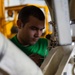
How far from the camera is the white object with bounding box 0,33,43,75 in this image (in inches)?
14.4

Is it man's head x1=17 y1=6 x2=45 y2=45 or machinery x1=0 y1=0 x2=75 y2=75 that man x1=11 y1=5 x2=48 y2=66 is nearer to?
man's head x1=17 y1=6 x2=45 y2=45

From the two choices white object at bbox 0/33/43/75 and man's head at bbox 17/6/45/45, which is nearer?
white object at bbox 0/33/43/75

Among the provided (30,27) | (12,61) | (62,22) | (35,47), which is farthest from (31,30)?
(12,61)

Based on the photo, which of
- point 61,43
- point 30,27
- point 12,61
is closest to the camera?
point 12,61

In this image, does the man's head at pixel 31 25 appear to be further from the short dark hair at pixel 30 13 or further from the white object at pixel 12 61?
the white object at pixel 12 61

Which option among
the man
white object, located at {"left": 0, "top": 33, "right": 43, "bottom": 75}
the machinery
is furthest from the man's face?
white object, located at {"left": 0, "top": 33, "right": 43, "bottom": 75}

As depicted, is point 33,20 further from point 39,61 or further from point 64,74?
point 64,74

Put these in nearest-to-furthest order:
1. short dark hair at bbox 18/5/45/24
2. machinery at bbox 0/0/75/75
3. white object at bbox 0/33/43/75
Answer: white object at bbox 0/33/43/75, machinery at bbox 0/0/75/75, short dark hair at bbox 18/5/45/24

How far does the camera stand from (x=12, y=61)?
0.37 m

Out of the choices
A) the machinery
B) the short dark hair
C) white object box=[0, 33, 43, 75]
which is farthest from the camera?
the short dark hair

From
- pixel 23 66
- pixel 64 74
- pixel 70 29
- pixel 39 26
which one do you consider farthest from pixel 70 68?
pixel 39 26

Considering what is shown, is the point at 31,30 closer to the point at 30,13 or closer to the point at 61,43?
the point at 30,13

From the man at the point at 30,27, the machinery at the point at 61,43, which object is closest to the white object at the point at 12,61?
the machinery at the point at 61,43

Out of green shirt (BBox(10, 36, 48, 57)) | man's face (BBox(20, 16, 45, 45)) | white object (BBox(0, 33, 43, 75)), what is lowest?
green shirt (BBox(10, 36, 48, 57))
